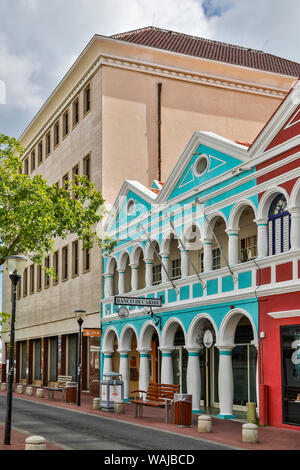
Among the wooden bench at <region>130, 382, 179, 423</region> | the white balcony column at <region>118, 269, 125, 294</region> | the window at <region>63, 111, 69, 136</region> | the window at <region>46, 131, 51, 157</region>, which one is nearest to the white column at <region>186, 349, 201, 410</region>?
the wooden bench at <region>130, 382, 179, 423</region>

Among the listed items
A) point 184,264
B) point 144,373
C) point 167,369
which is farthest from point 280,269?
point 144,373

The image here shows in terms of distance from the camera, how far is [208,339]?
23.1 metres

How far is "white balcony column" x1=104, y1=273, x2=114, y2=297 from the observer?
1243 inches

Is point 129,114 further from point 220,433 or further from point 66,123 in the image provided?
point 220,433

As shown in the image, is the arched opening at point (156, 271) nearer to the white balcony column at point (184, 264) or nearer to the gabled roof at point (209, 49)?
the white balcony column at point (184, 264)

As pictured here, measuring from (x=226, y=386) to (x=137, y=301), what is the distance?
16.8 ft

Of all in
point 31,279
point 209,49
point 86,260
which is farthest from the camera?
point 31,279

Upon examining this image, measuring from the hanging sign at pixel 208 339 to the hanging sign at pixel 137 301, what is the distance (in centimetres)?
264

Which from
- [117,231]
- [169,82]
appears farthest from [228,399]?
[169,82]

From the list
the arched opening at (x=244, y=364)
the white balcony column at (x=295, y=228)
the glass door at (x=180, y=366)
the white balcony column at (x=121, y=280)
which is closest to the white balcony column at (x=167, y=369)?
the glass door at (x=180, y=366)

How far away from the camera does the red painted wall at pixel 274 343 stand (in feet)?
59.5

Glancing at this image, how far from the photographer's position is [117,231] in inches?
1219

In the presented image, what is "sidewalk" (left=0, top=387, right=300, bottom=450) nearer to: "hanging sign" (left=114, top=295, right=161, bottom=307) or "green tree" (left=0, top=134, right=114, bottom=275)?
"hanging sign" (left=114, top=295, right=161, bottom=307)

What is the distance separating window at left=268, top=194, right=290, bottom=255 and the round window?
446cm
